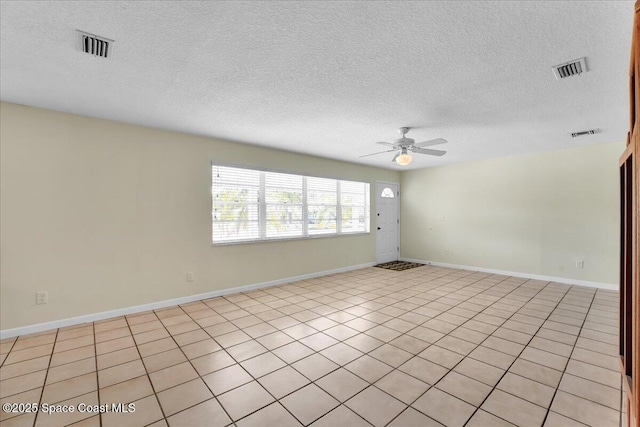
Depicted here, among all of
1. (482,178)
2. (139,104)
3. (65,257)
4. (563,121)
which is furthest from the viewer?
(482,178)

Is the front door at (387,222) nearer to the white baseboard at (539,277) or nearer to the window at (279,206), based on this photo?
the window at (279,206)

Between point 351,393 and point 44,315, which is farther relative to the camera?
point 44,315

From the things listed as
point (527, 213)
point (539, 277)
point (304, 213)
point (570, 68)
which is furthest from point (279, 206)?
point (539, 277)

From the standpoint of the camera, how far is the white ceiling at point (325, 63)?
67.5 inches

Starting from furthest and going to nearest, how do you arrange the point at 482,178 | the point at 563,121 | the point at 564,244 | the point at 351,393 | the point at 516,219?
the point at 482,178 < the point at 516,219 < the point at 564,244 < the point at 563,121 < the point at 351,393

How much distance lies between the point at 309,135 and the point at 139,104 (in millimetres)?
2231

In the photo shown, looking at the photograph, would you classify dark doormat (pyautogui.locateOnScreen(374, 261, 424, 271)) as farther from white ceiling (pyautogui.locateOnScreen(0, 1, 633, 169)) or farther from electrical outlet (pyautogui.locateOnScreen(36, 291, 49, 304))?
electrical outlet (pyautogui.locateOnScreen(36, 291, 49, 304))

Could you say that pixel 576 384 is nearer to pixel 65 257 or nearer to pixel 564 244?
pixel 564 244

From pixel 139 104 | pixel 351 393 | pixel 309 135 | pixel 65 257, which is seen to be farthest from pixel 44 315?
pixel 309 135

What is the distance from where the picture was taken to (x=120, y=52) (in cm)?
211

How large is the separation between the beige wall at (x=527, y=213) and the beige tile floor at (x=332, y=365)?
122cm

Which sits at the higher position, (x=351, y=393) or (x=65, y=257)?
(x=65, y=257)

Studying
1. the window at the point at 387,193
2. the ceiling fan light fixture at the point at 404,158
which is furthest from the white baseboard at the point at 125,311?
the window at the point at 387,193

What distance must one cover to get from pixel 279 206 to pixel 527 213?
16.4 feet
